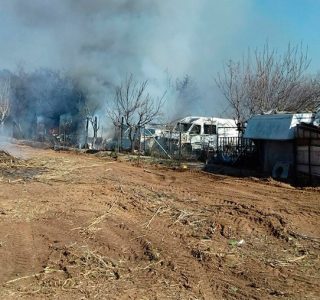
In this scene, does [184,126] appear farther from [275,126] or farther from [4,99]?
[275,126]

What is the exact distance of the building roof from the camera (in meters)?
14.6

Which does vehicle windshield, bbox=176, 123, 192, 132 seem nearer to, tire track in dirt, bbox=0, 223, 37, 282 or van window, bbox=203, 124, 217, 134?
van window, bbox=203, 124, 217, 134

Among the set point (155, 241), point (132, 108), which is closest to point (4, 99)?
point (132, 108)

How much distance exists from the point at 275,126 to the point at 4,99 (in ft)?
51.1

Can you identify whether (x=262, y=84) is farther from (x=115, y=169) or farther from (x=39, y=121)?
(x=39, y=121)

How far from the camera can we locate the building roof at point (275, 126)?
14.6m

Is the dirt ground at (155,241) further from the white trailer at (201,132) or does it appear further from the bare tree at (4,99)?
the bare tree at (4,99)

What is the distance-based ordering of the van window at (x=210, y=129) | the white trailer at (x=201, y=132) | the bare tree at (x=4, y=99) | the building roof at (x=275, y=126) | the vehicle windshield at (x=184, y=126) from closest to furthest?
the building roof at (x=275, y=126)
the bare tree at (x=4, y=99)
the white trailer at (x=201, y=132)
the van window at (x=210, y=129)
the vehicle windshield at (x=184, y=126)

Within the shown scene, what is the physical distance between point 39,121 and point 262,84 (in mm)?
14726

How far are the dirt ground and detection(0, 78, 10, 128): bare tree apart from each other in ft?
40.3

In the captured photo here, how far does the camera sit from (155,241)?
21.7 ft

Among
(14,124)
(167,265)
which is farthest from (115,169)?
(14,124)

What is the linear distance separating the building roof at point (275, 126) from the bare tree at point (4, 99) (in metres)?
12.1

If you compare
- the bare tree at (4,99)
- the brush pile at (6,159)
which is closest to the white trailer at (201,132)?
the bare tree at (4,99)
